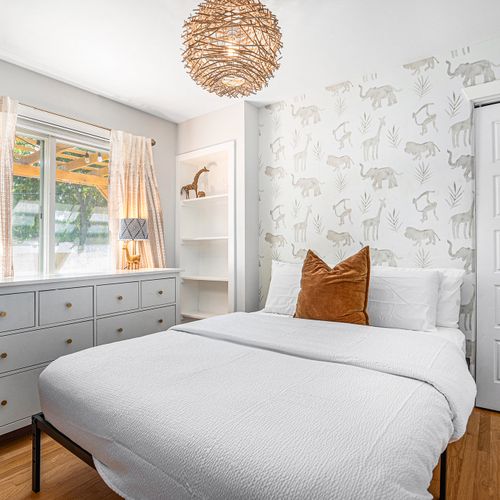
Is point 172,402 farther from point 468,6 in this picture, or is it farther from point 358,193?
point 468,6

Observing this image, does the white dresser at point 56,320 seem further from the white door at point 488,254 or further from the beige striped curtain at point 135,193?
the white door at point 488,254

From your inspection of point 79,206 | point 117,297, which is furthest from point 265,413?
point 79,206

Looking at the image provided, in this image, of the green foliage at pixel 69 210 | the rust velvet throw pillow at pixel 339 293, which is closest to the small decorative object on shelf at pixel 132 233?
the green foliage at pixel 69 210

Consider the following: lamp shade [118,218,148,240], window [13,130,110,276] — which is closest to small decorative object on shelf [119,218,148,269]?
lamp shade [118,218,148,240]

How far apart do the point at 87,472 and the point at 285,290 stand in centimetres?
168

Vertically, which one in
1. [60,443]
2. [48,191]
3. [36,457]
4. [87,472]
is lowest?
[87,472]

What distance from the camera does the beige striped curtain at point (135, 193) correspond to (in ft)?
10.7

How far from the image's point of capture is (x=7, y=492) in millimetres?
1644

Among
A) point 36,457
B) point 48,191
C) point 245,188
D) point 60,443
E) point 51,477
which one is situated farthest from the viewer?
point 245,188

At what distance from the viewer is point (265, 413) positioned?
3.56 feet

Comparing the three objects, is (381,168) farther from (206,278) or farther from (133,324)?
(133,324)

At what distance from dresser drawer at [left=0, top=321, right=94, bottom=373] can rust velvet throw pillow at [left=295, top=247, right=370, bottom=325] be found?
58.5 inches

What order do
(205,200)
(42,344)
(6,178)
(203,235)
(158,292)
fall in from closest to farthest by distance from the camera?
(42,344) → (6,178) → (158,292) → (205,200) → (203,235)

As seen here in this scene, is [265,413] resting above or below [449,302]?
below
